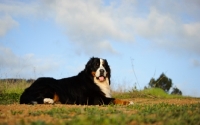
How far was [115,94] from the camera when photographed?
2120cm

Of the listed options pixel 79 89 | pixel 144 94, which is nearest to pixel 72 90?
pixel 79 89

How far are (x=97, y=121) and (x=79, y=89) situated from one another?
6050mm

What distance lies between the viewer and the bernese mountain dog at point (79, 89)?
10.8 meters

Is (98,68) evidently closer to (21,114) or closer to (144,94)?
(21,114)

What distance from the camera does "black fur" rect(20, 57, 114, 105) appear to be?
10.8 m

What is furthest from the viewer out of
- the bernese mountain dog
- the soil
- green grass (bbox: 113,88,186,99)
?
green grass (bbox: 113,88,186,99)

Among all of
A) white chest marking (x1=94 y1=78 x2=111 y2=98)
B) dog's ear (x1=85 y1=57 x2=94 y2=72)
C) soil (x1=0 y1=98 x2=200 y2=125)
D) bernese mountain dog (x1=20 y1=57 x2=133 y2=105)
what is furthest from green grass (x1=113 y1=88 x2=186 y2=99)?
soil (x1=0 y1=98 x2=200 y2=125)

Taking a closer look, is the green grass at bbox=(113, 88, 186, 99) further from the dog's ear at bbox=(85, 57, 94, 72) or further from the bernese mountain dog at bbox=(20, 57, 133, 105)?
the dog's ear at bbox=(85, 57, 94, 72)

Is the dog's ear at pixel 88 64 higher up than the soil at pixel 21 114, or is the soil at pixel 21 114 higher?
the dog's ear at pixel 88 64

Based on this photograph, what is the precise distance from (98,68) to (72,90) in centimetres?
105

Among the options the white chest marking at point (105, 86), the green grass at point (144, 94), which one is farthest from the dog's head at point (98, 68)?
the green grass at point (144, 94)

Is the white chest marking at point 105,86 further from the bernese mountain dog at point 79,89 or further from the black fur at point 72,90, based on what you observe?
the black fur at point 72,90

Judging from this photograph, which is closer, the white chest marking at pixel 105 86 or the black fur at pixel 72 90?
the black fur at pixel 72 90

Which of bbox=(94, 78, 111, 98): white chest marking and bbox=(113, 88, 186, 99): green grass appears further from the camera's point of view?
bbox=(113, 88, 186, 99): green grass
